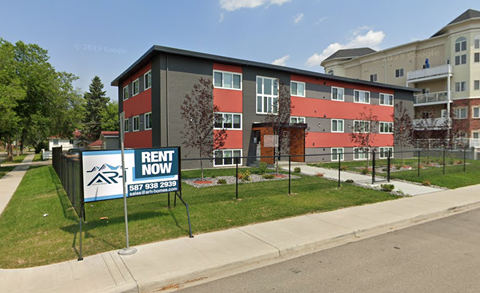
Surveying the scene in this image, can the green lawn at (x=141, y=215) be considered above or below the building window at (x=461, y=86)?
below

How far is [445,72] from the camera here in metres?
40.2

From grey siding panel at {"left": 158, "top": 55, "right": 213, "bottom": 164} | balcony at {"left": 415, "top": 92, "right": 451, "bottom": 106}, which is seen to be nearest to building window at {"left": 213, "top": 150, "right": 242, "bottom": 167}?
grey siding panel at {"left": 158, "top": 55, "right": 213, "bottom": 164}

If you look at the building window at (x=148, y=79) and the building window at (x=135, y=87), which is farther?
the building window at (x=135, y=87)

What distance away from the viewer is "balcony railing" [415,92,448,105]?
40.4 meters

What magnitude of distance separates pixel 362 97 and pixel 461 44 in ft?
74.4

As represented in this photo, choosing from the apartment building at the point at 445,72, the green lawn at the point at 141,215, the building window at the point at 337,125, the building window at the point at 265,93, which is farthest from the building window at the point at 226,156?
the apartment building at the point at 445,72

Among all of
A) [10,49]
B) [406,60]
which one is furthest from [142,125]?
[406,60]

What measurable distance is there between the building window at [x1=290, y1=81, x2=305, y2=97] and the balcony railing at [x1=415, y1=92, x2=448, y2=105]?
89.5ft

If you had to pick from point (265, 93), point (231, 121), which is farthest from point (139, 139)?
point (265, 93)

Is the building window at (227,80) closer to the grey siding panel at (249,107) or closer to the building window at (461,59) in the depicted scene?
the grey siding panel at (249,107)

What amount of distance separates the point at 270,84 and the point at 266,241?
18805 millimetres

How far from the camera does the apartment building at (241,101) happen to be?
747 inches

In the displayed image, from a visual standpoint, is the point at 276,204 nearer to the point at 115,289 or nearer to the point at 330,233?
the point at 330,233

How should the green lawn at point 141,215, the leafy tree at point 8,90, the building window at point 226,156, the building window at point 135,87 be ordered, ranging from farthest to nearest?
the building window at point 135,87
the building window at point 226,156
the leafy tree at point 8,90
the green lawn at point 141,215
